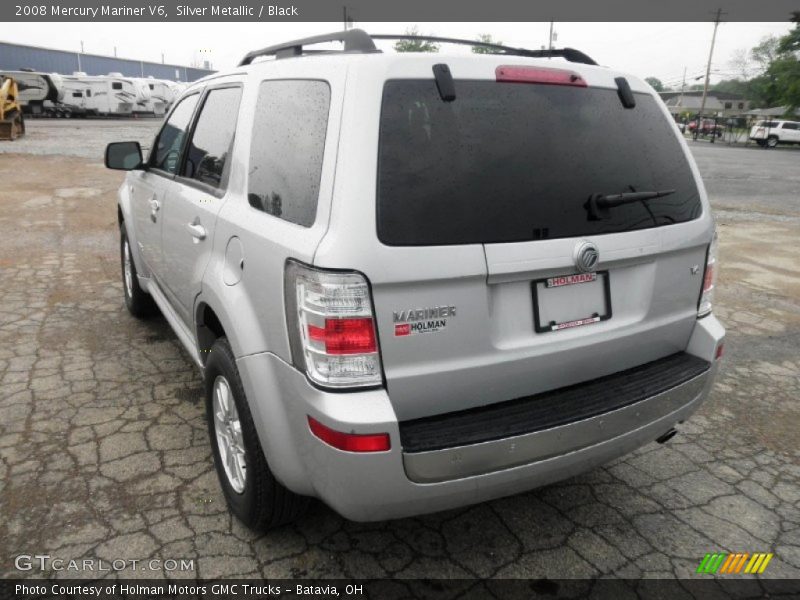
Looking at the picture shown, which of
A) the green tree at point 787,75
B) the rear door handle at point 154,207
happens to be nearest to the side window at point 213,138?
the rear door handle at point 154,207

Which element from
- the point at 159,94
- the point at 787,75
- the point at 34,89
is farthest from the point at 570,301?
the point at 787,75

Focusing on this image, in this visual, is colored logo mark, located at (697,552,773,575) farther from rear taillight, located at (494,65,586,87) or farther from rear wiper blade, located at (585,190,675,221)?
rear taillight, located at (494,65,586,87)

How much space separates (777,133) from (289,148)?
146 feet

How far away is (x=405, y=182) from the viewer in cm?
192

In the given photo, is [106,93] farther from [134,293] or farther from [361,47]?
[361,47]

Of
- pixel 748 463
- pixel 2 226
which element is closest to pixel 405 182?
pixel 748 463

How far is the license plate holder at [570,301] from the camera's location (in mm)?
2123

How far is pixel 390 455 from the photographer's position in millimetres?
1884

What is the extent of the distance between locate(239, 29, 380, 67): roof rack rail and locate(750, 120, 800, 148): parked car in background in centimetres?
4380

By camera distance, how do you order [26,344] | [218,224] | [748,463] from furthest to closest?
[26,344] → [748,463] → [218,224]

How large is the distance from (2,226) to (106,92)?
34648 millimetres

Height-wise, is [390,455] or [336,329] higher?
[336,329]

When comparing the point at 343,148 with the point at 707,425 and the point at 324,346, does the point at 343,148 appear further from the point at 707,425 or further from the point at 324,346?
the point at 707,425

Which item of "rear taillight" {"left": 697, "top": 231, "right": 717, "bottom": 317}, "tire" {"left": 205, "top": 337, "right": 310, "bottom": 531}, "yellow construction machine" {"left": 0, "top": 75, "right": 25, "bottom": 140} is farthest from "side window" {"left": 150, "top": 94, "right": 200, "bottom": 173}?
"yellow construction machine" {"left": 0, "top": 75, "right": 25, "bottom": 140}
